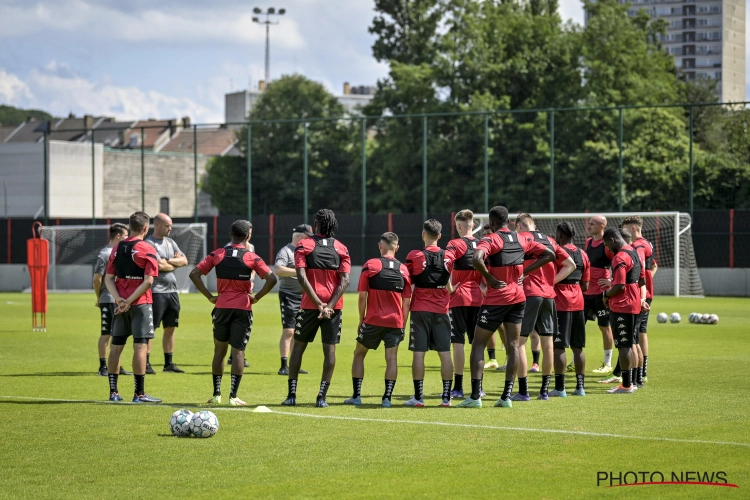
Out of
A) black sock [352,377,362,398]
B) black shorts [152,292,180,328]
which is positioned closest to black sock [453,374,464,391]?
black sock [352,377,362,398]

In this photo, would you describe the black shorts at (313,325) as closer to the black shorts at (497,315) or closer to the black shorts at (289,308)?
the black shorts at (497,315)

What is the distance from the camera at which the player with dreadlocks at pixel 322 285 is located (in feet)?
36.5

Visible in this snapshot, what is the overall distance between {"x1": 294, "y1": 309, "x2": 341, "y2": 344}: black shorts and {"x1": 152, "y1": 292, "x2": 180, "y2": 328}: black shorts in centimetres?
432

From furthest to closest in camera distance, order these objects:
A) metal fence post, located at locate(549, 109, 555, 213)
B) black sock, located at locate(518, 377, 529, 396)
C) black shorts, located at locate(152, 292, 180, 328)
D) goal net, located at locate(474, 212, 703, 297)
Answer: metal fence post, located at locate(549, 109, 555, 213) < goal net, located at locate(474, 212, 703, 297) < black shorts, located at locate(152, 292, 180, 328) < black sock, located at locate(518, 377, 529, 396)

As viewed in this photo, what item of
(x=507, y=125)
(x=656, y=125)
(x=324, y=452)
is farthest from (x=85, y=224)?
(x=324, y=452)

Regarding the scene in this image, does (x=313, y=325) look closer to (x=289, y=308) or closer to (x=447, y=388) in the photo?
(x=447, y=388)

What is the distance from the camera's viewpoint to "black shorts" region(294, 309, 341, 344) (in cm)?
1117

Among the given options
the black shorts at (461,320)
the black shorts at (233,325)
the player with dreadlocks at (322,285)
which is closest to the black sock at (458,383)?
the black shorts at (461,320)

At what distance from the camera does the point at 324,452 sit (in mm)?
8641

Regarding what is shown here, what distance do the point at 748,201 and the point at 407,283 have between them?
29714 mm

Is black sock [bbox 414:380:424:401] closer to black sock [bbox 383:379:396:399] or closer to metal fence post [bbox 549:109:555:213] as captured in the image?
black sock [bbox 383:379:396:399]

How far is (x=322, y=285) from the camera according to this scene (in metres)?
11.2

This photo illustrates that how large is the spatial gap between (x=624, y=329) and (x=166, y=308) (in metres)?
6.94

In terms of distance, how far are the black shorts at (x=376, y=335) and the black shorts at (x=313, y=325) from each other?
30 centimetres
